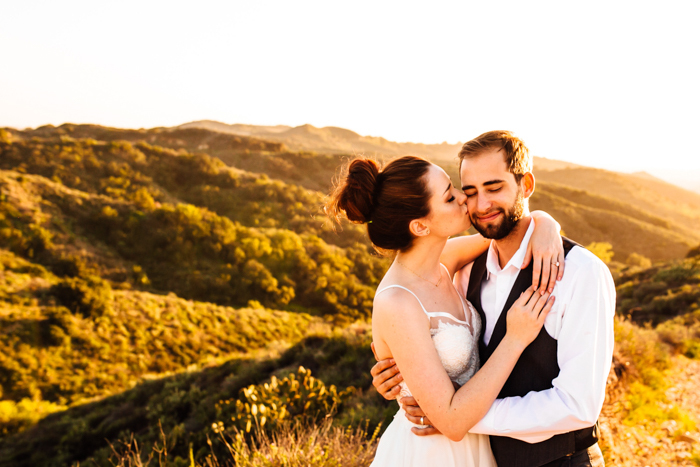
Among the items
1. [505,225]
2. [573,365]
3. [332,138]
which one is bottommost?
[573,365]

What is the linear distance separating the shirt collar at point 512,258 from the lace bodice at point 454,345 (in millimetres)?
345

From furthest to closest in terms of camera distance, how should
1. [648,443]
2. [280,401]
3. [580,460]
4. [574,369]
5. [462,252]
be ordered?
1. [280,401]
2. [648,443]
3. [462,252]
4. [580,460]
5. [574,369]

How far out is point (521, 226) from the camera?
7.38ft

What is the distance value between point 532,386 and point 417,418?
1.80 feet

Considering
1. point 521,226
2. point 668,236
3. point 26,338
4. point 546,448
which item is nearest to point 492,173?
point 521,226

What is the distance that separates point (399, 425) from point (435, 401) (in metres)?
0.55

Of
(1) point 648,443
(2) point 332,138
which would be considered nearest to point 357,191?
(1) point 648,443

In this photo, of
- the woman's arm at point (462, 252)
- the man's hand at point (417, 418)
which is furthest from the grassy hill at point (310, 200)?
the man's hand at point (417, 418)

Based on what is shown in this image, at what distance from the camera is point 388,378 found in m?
2.08

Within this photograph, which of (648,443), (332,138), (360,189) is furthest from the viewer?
(332,138)

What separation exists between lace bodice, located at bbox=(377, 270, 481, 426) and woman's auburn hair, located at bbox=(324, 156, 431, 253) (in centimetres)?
33

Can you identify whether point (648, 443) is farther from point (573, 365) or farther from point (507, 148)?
point (507, 148)

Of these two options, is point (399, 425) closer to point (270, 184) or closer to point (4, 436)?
point (4, 436)

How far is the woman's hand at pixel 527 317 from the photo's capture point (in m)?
1.77
